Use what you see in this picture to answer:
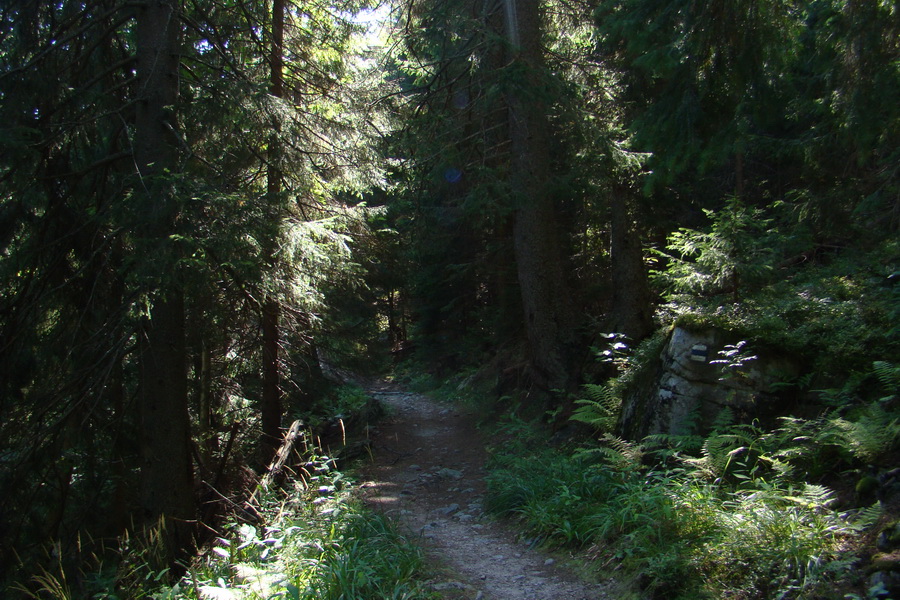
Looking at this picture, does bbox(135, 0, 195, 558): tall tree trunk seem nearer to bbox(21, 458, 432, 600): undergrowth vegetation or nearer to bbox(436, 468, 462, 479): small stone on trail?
bbox(21, 458, 432, 600): undergrowth vegetation

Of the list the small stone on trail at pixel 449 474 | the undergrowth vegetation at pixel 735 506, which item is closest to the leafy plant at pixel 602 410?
the undergrowth vegetation at pixel 735 506

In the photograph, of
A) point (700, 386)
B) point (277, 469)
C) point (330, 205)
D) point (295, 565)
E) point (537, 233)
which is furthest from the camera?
point (537, 233)

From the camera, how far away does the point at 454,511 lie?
7.76 metres

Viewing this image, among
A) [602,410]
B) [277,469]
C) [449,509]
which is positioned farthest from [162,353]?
[602,410]

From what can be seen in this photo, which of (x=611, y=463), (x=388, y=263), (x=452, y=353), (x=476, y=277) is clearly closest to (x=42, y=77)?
(x=388, y=263)

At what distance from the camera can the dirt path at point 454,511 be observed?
4906mm

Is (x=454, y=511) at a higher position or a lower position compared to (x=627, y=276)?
lower

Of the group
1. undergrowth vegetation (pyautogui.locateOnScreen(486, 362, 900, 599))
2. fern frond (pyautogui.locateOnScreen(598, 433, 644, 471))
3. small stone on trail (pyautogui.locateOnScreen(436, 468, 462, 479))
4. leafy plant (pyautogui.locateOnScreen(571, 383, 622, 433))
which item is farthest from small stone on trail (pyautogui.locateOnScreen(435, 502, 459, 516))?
fern frond (pyautogui.locateOnScreen(598, 433, 644, 471))

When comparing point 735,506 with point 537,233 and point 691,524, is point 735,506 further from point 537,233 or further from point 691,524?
point 537,233

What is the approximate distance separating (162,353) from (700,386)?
650 centimetres

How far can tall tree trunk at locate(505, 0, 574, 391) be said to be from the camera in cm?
1088

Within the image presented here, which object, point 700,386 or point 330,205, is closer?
point 700,386

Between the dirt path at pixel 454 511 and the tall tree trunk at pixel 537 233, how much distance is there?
2375mm

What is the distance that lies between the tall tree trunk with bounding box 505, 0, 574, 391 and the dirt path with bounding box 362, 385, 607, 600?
238cm
